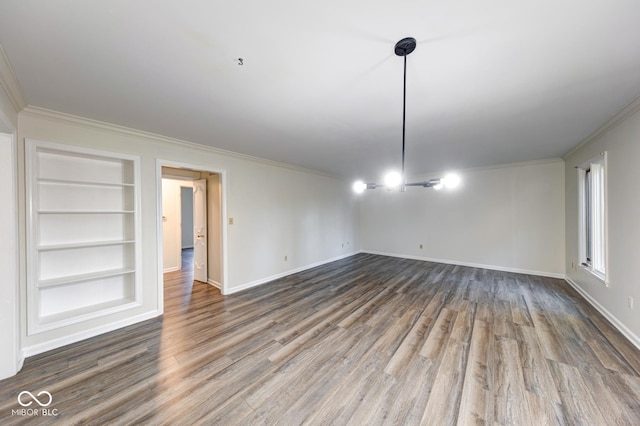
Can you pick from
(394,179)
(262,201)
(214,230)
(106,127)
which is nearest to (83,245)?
(106,127)

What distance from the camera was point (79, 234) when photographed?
2811mm

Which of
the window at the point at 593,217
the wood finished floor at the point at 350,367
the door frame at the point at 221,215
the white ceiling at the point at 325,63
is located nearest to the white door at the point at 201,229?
the door frame at the point at 221,215

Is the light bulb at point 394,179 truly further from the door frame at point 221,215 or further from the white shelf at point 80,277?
the white shelf at point 80,277

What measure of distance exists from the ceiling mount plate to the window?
3529mm

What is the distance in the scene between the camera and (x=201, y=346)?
99.5 inches

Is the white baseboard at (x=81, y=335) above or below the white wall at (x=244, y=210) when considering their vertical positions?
below

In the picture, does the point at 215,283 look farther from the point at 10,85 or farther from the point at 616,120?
the point at 616,120

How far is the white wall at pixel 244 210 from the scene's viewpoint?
8.57ft

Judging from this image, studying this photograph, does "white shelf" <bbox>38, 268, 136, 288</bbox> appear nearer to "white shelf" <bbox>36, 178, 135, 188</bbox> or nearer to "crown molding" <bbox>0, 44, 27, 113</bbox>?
"white shelf" <bbox>36, 178, 135, 188</bbox>

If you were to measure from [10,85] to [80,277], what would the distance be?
1986 mm

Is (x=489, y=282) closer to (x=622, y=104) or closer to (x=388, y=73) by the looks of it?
(x=622, y=104)

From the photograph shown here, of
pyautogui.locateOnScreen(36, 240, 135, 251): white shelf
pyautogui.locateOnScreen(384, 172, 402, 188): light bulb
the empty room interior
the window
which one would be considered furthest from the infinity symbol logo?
the window

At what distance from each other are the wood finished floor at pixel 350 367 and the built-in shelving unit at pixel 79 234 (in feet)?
1.61

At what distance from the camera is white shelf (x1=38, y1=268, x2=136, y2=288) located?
2.51 meters
